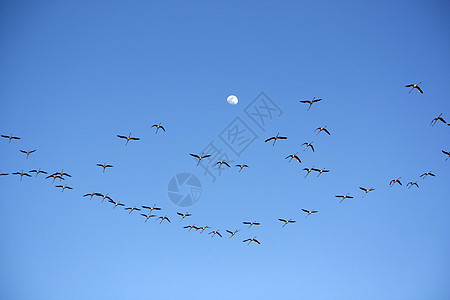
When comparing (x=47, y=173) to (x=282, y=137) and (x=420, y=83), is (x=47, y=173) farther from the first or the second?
(x=420, y=83)

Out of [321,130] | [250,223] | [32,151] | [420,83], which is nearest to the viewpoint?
[420,83]

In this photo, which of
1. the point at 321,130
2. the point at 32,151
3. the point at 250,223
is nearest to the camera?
the point at 321,130

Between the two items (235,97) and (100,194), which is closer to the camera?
(100,194)

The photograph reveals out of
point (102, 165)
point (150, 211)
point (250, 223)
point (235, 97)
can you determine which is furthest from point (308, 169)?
point (102, 165)

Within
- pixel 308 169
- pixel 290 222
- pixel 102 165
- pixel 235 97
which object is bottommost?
pixel 290 222

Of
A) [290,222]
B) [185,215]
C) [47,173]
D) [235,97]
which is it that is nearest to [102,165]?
[47,173]

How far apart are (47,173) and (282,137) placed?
4460cm

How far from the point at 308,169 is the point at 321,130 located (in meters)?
10.0

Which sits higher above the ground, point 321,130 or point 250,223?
point 321,130

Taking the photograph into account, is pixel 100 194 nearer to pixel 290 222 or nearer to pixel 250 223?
pixel 250 223

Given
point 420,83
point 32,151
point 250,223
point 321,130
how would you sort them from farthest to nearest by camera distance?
point 250,223 < point 32,151 < point 321,130 < point 420,83

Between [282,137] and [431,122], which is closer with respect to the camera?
[431,122]

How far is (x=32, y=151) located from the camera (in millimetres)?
69000

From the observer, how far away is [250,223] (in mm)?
76500
